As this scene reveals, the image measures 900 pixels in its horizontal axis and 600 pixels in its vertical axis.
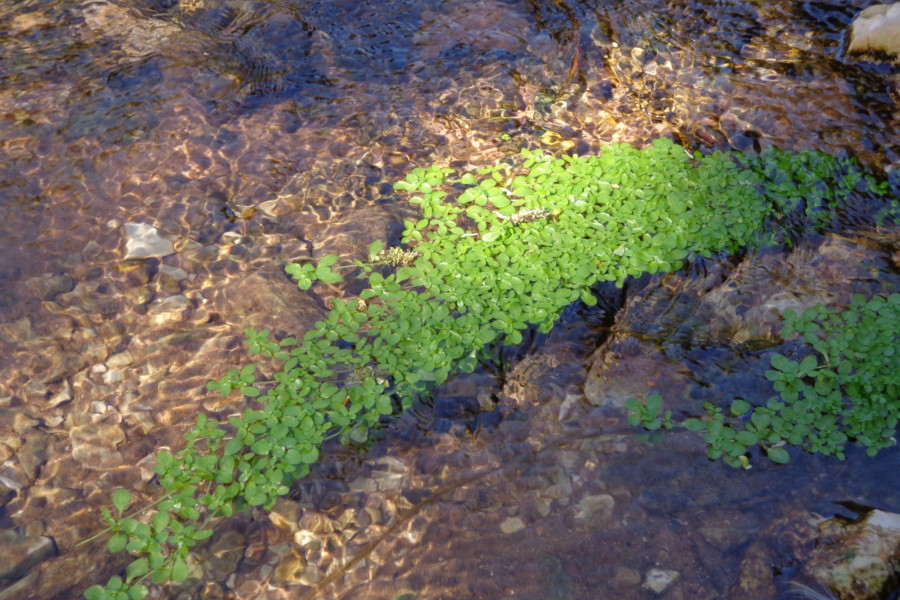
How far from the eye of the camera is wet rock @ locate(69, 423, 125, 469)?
3596mm

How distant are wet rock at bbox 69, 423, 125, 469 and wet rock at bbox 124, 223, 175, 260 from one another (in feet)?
4.13

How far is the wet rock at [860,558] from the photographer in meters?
2.80

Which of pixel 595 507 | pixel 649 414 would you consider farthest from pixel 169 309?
pixel 649 414

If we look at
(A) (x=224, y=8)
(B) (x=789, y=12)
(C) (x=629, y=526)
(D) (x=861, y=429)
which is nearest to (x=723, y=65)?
(B) (x=789, y=12)

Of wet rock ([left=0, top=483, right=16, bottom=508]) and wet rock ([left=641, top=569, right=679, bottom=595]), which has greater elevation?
wet rock ([left=0, top=483, right=16, bottom=508])

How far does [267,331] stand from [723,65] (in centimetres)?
421

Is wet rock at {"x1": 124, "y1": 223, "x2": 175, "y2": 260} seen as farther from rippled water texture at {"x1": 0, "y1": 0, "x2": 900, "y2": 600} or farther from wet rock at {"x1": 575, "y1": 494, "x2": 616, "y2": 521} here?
wet rock at {"x1": 575, "y1": 494, "x2": 616, "y2": 521}

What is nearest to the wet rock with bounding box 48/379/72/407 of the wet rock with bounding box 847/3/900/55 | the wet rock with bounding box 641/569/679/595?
the wet rock with bounding box 641/569/679/595

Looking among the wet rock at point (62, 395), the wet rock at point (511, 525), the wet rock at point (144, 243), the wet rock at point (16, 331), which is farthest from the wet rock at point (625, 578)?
the wet rock at point (16, 331)

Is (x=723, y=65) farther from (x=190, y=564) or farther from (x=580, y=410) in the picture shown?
(x=190, y=564)

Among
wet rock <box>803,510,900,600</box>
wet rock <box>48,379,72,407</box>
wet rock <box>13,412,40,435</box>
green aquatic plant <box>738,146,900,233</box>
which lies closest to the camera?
wet rock <box>803,510,900,600</box>

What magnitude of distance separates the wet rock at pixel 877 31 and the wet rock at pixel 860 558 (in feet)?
13.2

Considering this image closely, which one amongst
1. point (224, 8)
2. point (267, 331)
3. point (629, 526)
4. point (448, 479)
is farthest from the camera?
point (224, 8)

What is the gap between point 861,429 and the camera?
339 centimetres
